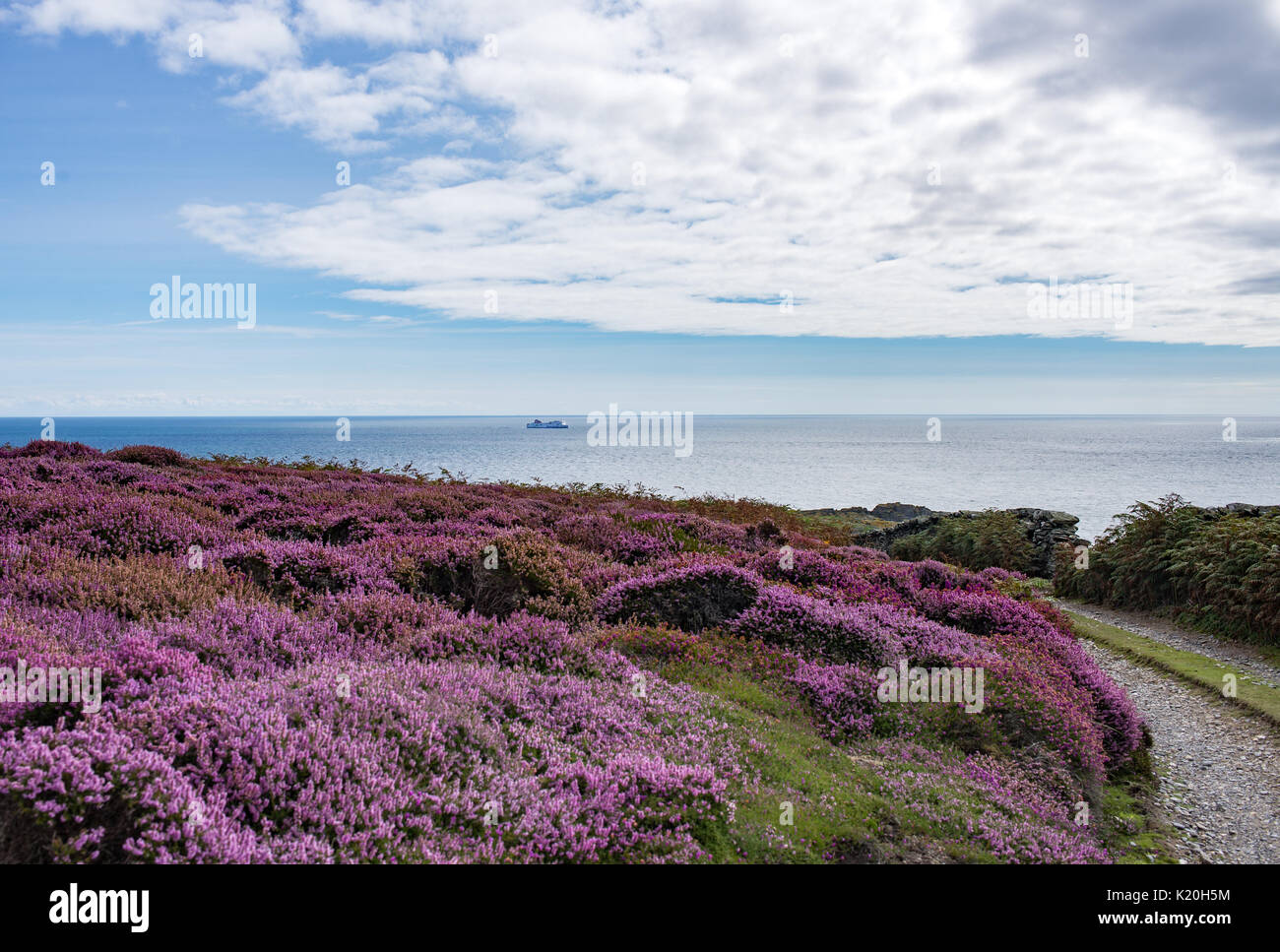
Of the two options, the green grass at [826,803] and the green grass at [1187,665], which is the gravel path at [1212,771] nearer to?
the green grass at [1187,665]

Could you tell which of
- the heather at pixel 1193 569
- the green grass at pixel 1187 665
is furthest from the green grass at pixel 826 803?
the heather at pixel 1193 569

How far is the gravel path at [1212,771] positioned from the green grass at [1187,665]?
222mm

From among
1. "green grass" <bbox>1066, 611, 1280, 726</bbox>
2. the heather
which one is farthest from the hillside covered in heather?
the heather

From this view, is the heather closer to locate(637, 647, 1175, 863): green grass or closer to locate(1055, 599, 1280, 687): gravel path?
locate(1055, 599, 1280, 687): gravel path

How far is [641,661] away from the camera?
8492mm

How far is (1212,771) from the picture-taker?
31.3 ft

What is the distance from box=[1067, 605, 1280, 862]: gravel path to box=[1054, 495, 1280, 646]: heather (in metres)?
3.18

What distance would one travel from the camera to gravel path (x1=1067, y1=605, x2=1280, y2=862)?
769 cm

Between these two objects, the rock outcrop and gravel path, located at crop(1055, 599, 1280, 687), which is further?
the rock outcrop

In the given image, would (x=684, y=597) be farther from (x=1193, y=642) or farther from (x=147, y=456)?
(x=147, y=456)

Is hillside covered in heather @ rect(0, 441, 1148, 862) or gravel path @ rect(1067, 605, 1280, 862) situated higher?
hillside covered in heather @ rect(0, 441, 1148, 862)
